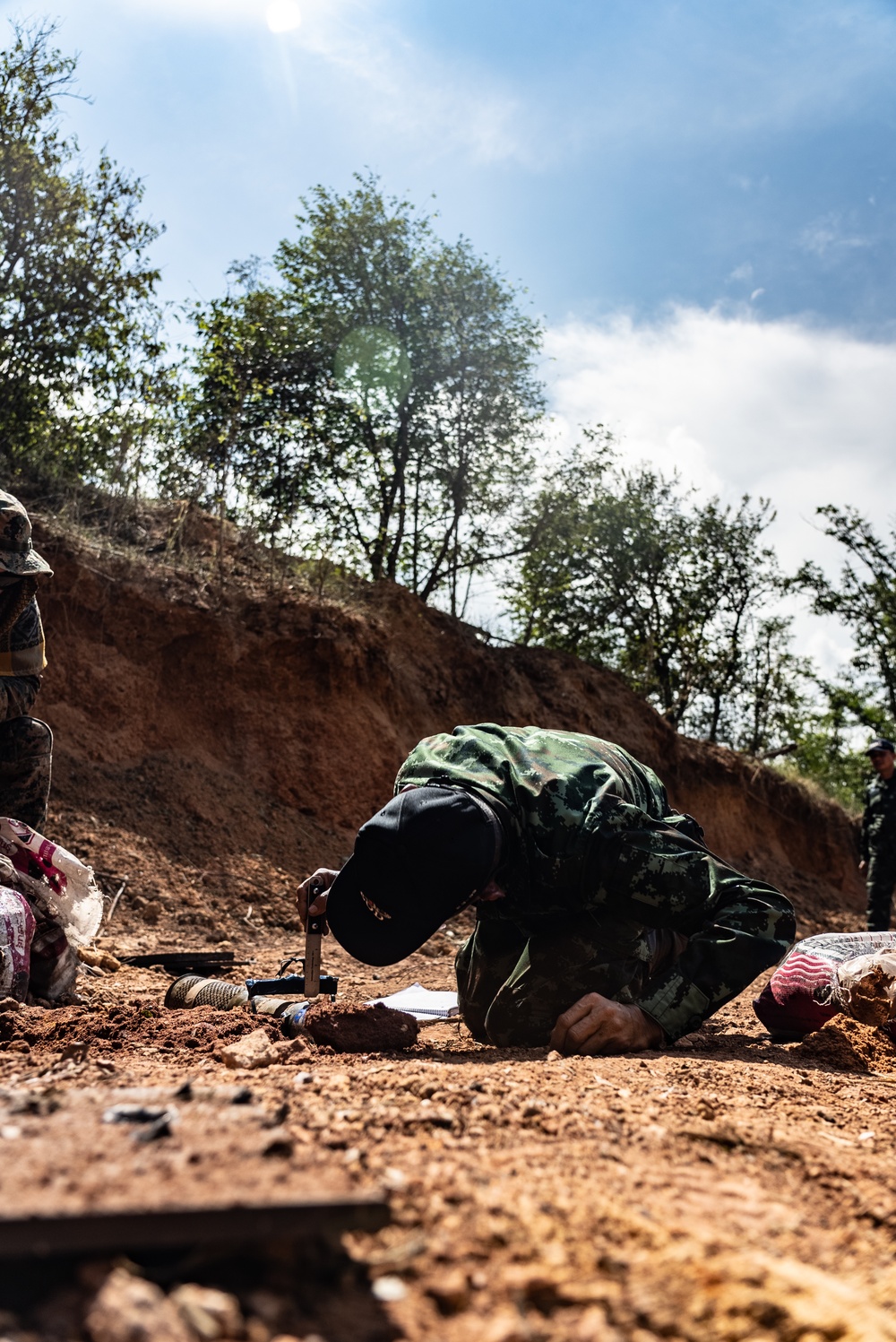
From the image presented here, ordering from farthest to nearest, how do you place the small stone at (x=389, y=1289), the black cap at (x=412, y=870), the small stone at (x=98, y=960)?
1. the small stone at (x=98, y=960)
2. the black cap at (x=412, y=870)
3. the small stone at (x=389, y=1289)

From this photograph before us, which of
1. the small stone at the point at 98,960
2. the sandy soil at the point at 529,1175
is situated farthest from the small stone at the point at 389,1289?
the small stone at the point at 98,960

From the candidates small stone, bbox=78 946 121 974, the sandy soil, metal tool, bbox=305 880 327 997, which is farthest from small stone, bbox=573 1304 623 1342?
small stone, bbox=78 946 121 974

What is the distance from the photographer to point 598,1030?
2.68 meters

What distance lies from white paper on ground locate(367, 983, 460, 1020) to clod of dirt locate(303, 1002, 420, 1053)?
897mm

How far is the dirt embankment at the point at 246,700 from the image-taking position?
745cm

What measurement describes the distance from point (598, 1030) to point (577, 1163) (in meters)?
1.31

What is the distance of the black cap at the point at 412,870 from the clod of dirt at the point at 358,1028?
160 millimetres

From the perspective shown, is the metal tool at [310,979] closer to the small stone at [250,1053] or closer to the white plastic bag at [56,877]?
the small stone at [250,1053]

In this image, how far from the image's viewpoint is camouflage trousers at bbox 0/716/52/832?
395cm

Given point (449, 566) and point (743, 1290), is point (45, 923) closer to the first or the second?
point (743, 1290)

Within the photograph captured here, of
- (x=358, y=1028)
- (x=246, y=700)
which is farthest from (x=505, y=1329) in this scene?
(x=246, y=700)

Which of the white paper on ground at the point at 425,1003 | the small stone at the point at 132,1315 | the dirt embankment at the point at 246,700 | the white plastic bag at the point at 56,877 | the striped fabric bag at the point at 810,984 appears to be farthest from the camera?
the dirt embankment at the point at 246,700

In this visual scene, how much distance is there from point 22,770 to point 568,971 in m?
2.50

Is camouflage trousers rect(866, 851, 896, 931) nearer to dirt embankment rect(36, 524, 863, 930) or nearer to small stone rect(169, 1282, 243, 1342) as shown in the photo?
dirt embankment rect(36, 524, 863, 930)
